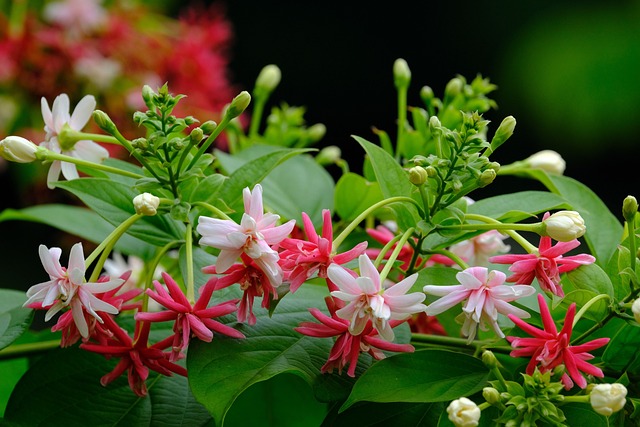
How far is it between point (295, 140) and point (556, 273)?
255mm

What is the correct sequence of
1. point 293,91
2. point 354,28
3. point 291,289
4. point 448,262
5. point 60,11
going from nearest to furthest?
point 291,289
point 448,262
point 60,11
point 293,91
point 354,28

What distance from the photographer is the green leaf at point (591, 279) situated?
0.31m

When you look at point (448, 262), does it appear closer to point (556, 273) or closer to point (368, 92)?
point (556, 273)

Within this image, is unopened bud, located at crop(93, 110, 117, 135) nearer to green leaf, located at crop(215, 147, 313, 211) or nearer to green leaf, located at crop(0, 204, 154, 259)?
green leaf, located at crop(215, 147, 313, 211)

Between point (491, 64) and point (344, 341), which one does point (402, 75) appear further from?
point (491, 64)

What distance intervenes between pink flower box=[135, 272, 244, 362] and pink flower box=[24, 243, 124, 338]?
15 mm

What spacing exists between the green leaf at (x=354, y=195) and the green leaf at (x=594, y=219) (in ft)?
0.27

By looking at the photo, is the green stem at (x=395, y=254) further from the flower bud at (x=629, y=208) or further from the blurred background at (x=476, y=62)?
the blurred background at (x=476, y=62)

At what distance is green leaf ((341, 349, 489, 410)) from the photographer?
29 cm

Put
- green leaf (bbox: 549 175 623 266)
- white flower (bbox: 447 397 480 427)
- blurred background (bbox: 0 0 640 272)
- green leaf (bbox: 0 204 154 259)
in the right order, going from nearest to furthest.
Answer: white flower (bbox: 447 397 480 427) < green leaf (bbox: 549 175 623 266) < green leaf (bbox: 0 204 154 259) < blurred background (bbox: 0 0 640 272)

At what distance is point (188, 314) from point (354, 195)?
15 cm

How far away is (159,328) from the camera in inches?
14.9

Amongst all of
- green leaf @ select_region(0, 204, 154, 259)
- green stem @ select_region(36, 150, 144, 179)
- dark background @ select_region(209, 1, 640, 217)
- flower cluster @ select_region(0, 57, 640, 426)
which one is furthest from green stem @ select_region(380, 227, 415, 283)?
dark background @ select_region(209, 1, 640, 217)

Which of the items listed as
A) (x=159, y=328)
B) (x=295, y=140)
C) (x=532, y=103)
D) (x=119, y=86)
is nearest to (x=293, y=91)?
(x=532, y=103)
